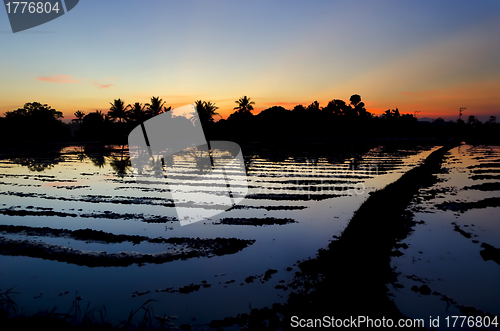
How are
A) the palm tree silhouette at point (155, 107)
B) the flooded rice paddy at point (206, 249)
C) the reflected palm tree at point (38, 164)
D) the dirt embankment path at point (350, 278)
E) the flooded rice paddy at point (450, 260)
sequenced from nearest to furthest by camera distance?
1. the dirt embankment path at point (350, 278)
2. the flooded rice paddy at point (450, 260)
3. the flooded rice paddy at point (206, 249)
4. the reflected palm tree at point (38, 164)
5. the palm tree silhouette at point (155, 107)

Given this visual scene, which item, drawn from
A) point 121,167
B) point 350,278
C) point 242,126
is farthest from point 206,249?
point 242,126

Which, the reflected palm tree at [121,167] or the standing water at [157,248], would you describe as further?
the reflected palm tree at [121,167]

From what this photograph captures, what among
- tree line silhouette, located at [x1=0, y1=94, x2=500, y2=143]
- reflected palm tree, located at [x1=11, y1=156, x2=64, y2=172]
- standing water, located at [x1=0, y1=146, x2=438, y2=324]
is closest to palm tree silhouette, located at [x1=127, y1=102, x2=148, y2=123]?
tree line silhouette, located at [x1=0, y1=94, x2=500, y2=143]

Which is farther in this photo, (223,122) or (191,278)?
(223,122)

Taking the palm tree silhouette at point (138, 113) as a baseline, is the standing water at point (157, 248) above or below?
below

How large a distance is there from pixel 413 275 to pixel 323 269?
4.62 ft

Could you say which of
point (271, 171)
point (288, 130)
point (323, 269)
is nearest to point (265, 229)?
point (323, 269)

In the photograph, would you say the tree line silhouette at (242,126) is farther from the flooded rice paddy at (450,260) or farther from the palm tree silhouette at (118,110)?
the flooded rice paddy at (450,260)

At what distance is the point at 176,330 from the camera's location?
341 cm

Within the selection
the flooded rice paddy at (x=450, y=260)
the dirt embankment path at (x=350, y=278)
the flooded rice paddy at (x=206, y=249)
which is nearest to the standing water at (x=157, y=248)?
the flooded rice paddy at (x=206, y=249)

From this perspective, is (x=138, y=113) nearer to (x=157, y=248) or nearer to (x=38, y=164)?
(x=38, y=164)

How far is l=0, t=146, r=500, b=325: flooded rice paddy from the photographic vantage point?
406 centimetres

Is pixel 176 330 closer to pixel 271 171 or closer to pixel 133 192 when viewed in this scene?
pixel 133 192

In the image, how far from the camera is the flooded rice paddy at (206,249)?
4.06 m
